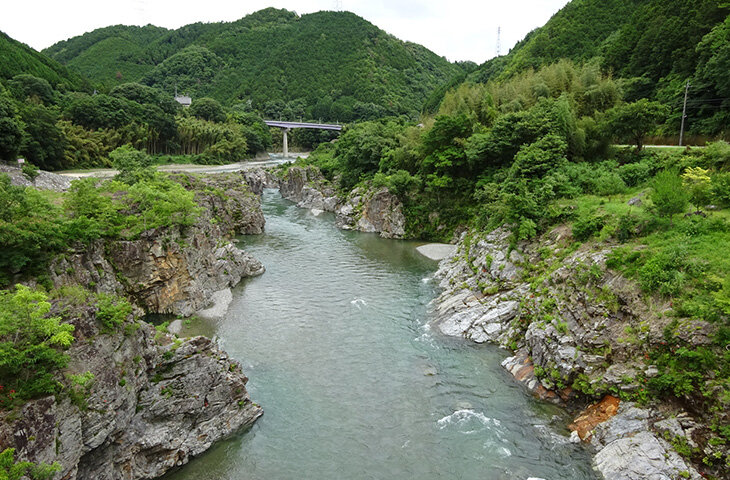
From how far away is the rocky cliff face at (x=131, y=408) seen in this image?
10.4 metres

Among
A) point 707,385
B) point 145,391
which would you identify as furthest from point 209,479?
point 707,385

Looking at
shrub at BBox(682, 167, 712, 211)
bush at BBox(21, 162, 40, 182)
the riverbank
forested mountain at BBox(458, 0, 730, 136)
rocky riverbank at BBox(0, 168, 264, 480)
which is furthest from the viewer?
forested mountain at BBox(458, 0, 730, 136)

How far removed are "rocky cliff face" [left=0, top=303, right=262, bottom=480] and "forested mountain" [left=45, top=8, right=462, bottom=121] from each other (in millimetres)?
119194

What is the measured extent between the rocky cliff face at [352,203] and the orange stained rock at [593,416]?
29.8 m

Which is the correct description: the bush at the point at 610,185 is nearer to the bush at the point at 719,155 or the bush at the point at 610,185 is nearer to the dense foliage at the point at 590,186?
the dense foliage at the point at 590,186

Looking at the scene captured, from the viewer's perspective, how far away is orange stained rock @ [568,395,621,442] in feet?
49.4

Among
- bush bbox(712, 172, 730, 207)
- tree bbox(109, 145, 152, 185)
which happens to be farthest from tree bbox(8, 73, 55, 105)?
bush bbox(712, 172, 730, 207)

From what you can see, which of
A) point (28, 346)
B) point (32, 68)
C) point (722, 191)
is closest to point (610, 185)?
point (722, 191)

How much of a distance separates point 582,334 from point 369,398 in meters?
9.61

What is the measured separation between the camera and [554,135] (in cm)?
3127

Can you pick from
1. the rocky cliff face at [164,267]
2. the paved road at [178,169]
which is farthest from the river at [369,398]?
the paved road at [178,169]

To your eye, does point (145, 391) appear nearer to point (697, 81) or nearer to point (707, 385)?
point (707, 385)

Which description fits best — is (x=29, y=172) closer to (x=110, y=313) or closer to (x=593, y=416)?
(x=110, y=313)

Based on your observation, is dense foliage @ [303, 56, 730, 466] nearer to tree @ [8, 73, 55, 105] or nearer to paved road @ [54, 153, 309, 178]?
paved road @ [54, 153, 309, 178]
